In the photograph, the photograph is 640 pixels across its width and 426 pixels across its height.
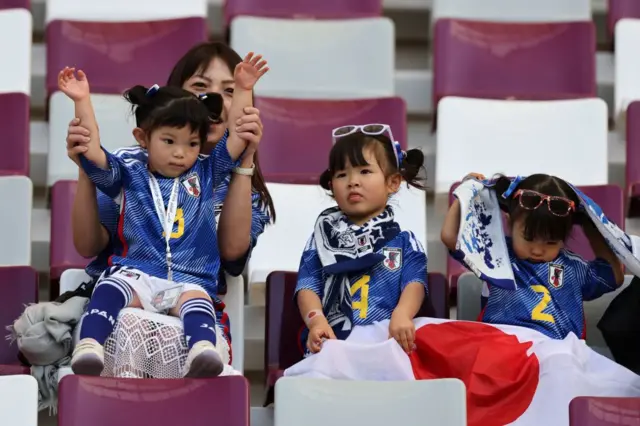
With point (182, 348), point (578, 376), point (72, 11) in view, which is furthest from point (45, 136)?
point (578, 376)

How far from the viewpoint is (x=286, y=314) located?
3.16 metres

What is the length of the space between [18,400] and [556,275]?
1.17 meters

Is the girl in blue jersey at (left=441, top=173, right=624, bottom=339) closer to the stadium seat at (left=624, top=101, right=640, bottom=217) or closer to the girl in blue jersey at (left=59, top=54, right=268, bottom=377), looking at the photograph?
the girl in blue jersey at (left=59, top=54, right=268, bottom=377)

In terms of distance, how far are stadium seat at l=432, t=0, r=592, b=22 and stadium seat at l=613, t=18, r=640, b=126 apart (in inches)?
11.4

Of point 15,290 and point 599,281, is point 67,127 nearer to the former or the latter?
point 15,290

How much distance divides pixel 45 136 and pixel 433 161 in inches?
41.3

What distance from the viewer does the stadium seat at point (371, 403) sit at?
2.52 m

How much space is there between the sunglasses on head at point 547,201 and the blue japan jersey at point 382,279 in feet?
0.75

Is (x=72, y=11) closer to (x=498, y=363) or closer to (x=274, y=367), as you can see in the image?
(x=274, y=367)

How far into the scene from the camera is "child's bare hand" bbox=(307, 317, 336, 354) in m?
2.94

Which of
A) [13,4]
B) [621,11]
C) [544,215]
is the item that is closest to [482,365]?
[544,215]

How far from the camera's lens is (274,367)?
3.11 m

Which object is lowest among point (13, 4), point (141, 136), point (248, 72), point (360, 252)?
point (360, 252)

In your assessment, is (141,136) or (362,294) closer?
(141,136)
